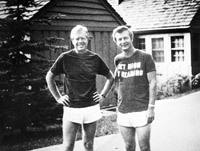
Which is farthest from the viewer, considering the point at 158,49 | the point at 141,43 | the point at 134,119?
the point at 141,43

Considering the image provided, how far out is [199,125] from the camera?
6.94m

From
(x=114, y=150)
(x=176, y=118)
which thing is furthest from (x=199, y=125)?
(x=114, y=150)

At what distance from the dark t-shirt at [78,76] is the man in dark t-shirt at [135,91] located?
41 cm

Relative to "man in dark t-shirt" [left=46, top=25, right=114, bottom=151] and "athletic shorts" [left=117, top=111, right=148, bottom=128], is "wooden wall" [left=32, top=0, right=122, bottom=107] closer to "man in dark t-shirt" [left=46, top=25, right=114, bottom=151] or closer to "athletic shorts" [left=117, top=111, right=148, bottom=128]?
"man in dark t-shirt" [left=46, top=25, right=114, bottom=151]

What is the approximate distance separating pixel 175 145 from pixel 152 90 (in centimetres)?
240

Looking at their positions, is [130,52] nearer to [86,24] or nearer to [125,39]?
[125,39]

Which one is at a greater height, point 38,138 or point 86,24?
point 86,24

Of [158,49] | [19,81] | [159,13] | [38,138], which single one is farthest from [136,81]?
[159,13]

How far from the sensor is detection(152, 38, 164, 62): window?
15.9 m

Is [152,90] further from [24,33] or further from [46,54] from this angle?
[46,54]

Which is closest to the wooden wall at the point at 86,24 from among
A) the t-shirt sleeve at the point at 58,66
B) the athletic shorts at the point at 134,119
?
the t-shirt sleeve at the point at 58,66

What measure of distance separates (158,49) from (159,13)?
203 centimetres

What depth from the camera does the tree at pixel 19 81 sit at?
640 cm

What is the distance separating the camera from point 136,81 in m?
3.66
